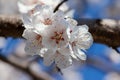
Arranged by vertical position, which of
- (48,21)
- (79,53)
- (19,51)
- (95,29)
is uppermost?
(48,21)

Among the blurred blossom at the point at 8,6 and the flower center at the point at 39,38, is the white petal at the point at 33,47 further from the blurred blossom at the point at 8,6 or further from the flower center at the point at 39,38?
the blurred blossom at the point at 8,6

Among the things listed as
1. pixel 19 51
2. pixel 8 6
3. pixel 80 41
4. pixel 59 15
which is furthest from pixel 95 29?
pixel 8 6

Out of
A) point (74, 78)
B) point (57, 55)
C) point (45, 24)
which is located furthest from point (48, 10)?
point (74, 78)

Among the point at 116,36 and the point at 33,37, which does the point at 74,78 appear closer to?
the point at 116,36

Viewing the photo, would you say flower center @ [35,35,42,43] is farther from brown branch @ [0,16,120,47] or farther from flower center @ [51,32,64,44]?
brown branch @ [0,16,120,47]

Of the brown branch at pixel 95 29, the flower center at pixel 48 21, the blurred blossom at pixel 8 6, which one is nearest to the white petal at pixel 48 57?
the flower center at pixel 48 21

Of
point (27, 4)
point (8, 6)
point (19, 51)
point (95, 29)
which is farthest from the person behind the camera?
point (8, 6)

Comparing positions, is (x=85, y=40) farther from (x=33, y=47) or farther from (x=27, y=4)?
(x=27, y=4)
